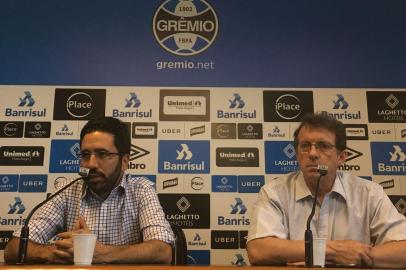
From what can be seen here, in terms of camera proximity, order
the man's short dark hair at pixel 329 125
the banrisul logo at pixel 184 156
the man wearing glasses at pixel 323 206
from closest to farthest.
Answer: the man wearing glasses at pixel 323 206
the man's short dark hair at pixel 329 125
the banrisul logo at pixel 184 156

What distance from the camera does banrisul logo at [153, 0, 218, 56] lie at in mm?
3457

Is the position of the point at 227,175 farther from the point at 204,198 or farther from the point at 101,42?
the point at 101,42

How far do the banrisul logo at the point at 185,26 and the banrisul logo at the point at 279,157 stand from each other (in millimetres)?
939

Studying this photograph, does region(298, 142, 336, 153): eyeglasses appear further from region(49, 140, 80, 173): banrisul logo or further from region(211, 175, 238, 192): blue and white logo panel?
region(49, 140, 80, 173): banrisul logo

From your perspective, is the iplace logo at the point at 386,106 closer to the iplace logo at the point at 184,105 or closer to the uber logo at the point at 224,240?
the iplace logo at the point at 184,105

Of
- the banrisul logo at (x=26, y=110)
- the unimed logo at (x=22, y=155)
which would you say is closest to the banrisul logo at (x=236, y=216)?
the unimed logo at (x=22, y=155)

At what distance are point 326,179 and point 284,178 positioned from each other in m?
0.22

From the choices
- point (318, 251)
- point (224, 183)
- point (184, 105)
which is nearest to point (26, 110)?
point (184, 105)

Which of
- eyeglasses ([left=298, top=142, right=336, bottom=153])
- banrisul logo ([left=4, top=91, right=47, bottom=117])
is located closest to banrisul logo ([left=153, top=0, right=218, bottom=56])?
banrisul logo ([left=4, top=91, right=47, bottom=117])

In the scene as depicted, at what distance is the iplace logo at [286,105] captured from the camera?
10.8 feet

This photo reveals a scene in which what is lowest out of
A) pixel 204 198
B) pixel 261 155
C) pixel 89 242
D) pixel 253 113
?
pixel 89 242

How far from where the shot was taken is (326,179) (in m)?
2.36

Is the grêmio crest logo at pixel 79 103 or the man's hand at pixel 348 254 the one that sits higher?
the grêmio crest logo at pixel 79 103

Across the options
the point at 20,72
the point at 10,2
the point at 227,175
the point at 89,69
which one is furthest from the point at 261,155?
the point at 10,2
